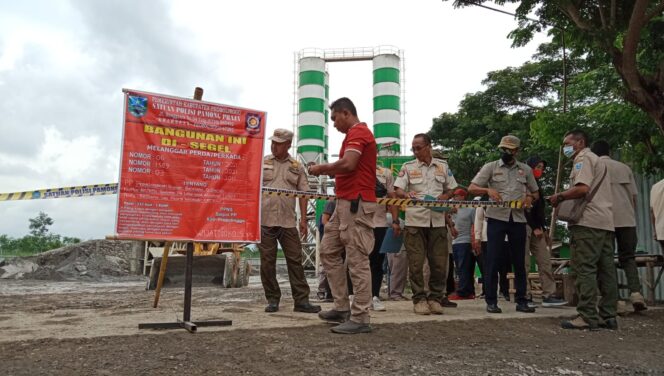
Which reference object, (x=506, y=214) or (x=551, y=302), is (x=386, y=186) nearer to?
(x=506, y=214)

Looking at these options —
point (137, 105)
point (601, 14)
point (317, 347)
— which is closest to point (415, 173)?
point (317, 347)

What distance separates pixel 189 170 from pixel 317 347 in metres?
1.75

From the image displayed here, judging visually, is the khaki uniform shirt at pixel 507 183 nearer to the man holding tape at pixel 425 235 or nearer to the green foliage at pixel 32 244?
the man holding tape at pixel 425 235

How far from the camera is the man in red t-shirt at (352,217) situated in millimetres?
3971

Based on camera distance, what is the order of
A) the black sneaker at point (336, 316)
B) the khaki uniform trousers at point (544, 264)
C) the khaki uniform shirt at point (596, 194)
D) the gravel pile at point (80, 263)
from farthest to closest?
the gravel pile at point (80, 263) < the khaki uniform trousers at point (544, 264) < the khaki uniform shirt at point (596, 194) < the black sneaker at point (336, 316)

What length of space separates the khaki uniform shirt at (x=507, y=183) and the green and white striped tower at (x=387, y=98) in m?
26.6

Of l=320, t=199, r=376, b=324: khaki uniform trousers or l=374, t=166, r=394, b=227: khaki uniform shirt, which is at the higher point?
l=374, t=166, r=394, b=227: khaki uniform shirt

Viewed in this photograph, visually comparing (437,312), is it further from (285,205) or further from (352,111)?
(352,111)

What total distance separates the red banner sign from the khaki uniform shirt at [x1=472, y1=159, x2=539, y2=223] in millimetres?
2608

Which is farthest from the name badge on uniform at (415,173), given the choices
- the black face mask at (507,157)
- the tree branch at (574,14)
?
the tree branch at (574,14)

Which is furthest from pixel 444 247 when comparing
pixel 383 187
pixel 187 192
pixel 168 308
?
pixel 168 308

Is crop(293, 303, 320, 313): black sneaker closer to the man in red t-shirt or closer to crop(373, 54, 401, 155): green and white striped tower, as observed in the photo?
the man in red t-shirt

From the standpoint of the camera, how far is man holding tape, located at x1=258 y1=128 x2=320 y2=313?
5.18 m

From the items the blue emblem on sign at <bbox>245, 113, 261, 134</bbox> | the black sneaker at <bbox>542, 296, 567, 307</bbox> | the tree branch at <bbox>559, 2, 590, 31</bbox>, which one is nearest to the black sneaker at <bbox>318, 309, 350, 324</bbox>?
the blue emblem on sign at <bbox>245, 113, 261, 134</bbox>
